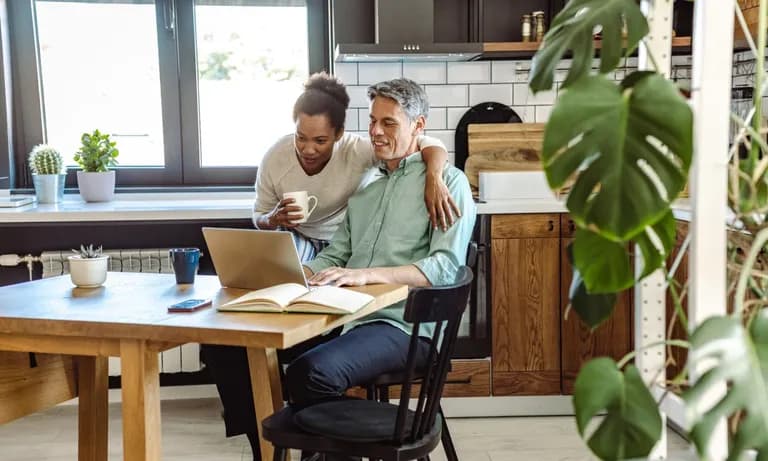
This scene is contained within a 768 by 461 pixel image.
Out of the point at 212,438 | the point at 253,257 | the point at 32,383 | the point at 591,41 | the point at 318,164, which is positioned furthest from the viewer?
the point at 212,438

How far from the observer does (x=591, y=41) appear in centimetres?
133

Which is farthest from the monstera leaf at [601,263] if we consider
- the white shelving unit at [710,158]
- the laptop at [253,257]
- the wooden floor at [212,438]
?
the wooden floor at [212,438]

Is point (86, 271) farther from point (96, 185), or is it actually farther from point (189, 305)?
point (96, 185)

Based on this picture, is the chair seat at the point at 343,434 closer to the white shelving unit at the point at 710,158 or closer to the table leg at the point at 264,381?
the table leg at the point at 264,381

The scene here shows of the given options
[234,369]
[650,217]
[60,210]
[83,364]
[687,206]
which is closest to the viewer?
[650,217]

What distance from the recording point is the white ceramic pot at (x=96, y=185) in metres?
3.91

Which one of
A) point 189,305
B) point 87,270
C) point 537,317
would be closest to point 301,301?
point 189,305

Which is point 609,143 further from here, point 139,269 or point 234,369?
point 139,269

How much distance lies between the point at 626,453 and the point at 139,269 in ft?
9.48

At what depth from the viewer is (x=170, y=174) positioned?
13.9ft

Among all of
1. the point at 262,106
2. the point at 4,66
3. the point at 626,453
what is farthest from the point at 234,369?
the point at 4,66

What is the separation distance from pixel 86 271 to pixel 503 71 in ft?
8.01

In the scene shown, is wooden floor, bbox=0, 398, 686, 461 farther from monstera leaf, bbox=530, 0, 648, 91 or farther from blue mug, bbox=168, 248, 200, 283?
monstera leaf, bbox=530, 0, 648, 91

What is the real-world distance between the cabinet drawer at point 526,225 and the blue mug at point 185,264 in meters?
1.59
